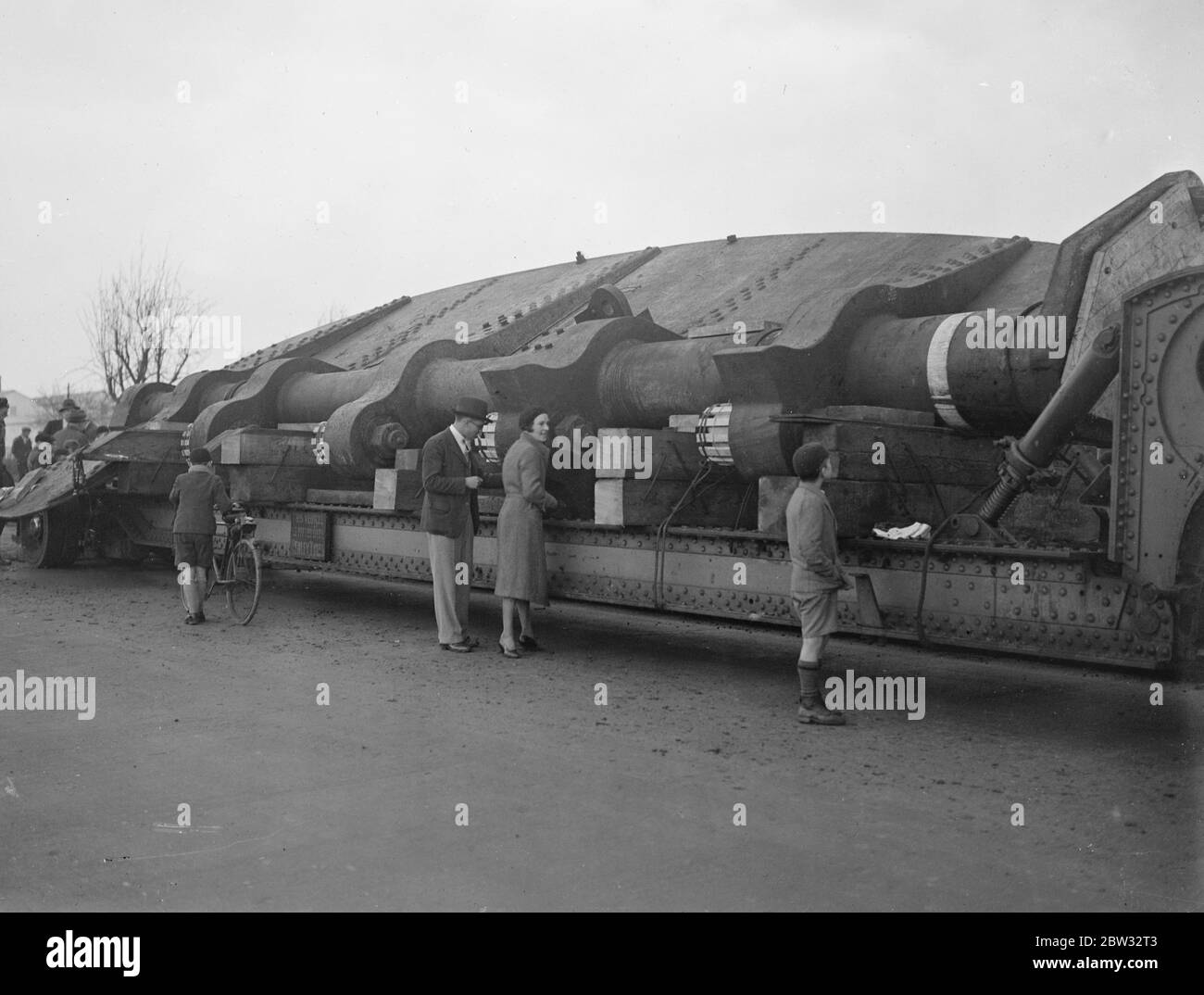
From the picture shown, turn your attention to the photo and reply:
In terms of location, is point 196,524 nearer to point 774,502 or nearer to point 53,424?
point 774,502

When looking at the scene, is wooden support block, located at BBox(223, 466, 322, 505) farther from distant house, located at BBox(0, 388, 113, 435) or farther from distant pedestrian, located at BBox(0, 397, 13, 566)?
distant house, located at BBox(0, 388, 113, 435)

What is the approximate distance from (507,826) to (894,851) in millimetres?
1469

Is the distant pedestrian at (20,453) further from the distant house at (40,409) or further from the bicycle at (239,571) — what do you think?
the distant house at (40,409)

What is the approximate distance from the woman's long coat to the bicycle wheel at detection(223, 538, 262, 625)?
299 cm

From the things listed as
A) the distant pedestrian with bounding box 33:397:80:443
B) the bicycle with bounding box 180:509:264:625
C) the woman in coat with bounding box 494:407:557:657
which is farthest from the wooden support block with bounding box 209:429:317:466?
the distant pedestrian with bounding box 33:397:80:443

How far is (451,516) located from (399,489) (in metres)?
1.33

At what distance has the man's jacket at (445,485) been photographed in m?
8.94

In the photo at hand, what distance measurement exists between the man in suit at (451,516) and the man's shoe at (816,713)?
10.5 feet

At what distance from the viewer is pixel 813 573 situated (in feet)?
21.4

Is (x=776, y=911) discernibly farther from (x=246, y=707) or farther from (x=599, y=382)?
(x=599, y=382)

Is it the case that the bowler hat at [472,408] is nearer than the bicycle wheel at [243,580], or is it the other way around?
the bowler hat at [472,408]

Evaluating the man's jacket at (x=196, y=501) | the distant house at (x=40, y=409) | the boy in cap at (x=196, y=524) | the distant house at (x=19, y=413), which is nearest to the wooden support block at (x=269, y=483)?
the boy in cap at (x=196, y=524)

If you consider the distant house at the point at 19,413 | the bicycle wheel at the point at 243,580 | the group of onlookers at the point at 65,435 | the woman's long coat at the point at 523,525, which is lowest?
the bicycle wheel at the point at 243,580

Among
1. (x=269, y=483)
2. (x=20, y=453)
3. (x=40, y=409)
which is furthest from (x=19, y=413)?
(x=269, y=483)
